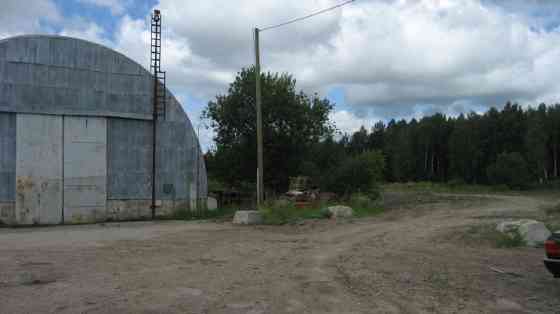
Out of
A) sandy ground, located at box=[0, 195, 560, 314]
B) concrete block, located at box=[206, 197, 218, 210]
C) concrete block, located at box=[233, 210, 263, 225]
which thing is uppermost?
concrete block, located at box=[206, 197, 218, 210]

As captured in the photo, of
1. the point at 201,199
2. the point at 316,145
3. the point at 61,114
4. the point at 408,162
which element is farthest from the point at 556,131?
the point at 61,114

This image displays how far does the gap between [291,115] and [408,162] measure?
219 feet

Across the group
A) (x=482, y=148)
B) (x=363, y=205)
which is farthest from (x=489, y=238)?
(x=482, y=148)

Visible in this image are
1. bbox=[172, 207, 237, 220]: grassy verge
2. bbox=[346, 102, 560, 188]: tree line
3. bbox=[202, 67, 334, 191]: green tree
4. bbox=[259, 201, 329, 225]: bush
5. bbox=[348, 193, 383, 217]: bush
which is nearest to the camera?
bbox=[259, 201, 329, 225]: bush

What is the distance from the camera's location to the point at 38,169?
22.7 m

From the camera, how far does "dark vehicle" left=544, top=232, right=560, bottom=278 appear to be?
24.9ft

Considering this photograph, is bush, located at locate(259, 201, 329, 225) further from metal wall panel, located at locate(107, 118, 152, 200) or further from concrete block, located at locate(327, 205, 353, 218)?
metal wall panel, located at locate(107, 118, 152, 200)

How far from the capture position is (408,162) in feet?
319

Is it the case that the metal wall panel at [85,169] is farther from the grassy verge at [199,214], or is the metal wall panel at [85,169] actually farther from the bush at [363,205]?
the bush at [363,205]

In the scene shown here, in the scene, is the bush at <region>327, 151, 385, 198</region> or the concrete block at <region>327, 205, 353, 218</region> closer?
the concrete block at <region>327, 205, 353, 218</region>

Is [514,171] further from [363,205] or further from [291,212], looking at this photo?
[291,212]

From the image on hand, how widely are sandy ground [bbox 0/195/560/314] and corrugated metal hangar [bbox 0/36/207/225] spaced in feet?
20.3

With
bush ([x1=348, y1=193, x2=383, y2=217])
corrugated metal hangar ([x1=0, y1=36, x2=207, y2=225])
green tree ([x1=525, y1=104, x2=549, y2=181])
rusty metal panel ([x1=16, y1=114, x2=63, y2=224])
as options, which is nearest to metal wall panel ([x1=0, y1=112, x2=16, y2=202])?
corrugated metal hangar ([x1=0, y1=36, x2=207, y2=225])

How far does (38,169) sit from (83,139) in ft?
7.66
